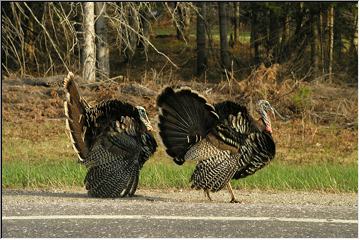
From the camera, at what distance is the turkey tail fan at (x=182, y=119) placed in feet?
30.5

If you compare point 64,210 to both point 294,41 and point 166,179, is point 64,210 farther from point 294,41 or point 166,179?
point 294,41

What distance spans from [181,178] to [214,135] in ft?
7.02

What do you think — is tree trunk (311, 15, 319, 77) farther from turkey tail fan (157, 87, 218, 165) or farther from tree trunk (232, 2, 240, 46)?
turkey tail fan (157, 87, 218, 165)

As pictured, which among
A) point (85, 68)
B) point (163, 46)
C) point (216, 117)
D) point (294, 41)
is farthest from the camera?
point (163, 46)

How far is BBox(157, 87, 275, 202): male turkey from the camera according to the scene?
30.5ft

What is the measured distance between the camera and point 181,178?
1143 centimetres

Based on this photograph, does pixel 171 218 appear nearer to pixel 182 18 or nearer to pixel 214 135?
pixel 214 135

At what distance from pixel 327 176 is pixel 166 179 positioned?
2058mm

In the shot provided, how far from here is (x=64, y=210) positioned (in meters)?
8.45

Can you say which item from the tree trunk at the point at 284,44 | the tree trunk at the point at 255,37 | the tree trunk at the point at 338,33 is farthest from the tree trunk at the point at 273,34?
the tree trunk at the point at 338,33

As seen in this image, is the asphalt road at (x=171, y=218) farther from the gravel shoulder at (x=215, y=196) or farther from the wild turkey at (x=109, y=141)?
the wild turkey at (x=109, y=141)

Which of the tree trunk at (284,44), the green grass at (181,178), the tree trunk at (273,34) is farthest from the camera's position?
the tree trunk at (273,34)

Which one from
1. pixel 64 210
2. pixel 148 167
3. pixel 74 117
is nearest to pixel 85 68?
pixel 148 167

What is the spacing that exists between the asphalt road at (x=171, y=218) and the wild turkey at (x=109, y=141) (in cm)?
23
